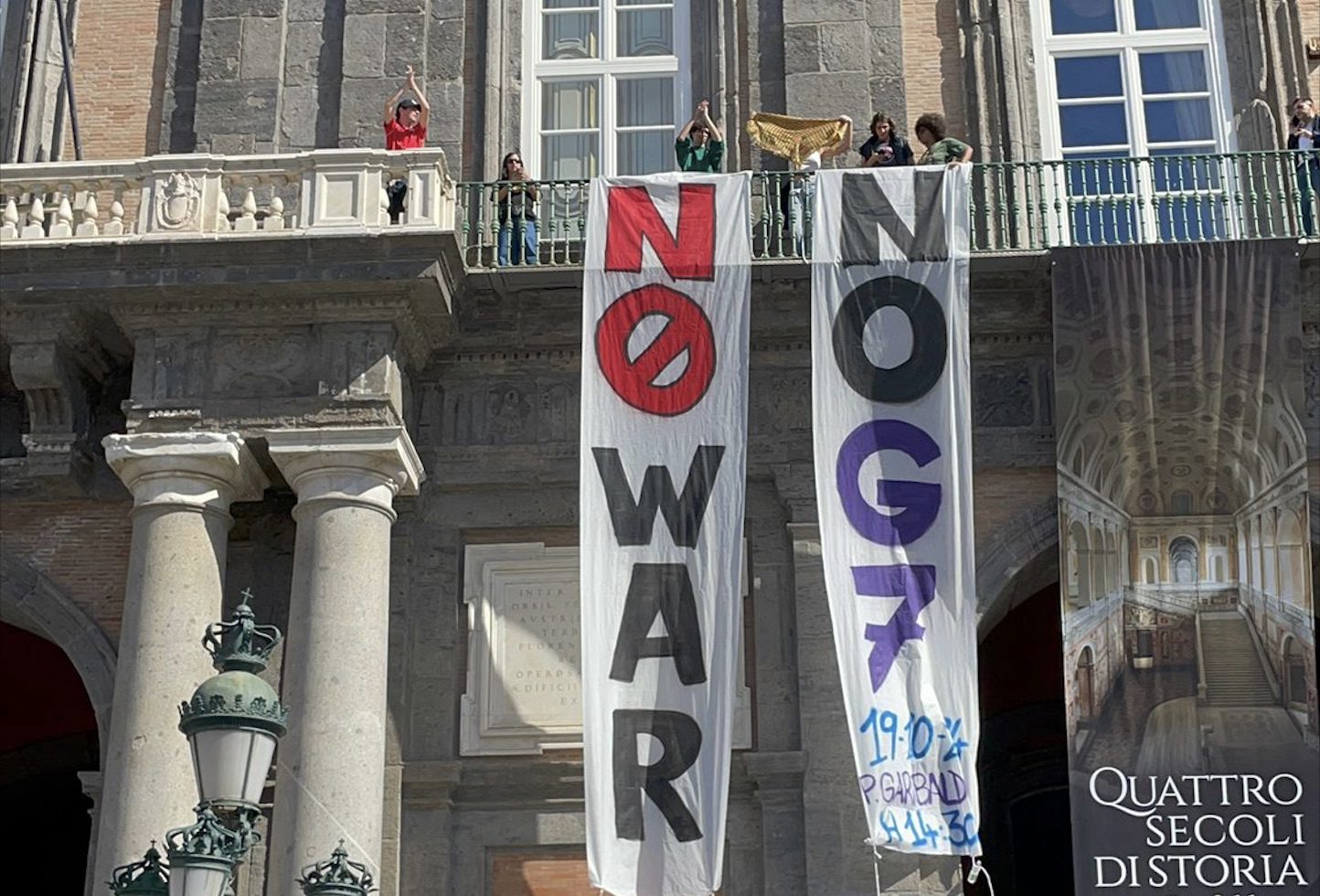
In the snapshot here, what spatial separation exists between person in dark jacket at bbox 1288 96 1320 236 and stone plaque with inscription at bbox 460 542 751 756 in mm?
4875

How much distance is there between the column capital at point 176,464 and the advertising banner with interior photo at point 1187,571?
A: 554 centimetres

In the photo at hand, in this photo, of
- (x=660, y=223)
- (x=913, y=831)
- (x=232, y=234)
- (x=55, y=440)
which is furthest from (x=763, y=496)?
(x=55, y=440)

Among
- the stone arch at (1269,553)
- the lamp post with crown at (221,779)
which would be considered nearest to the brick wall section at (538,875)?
the stone arch at (1269,553)

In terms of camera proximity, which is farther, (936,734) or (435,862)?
(435,862)

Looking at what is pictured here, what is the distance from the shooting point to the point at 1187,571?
45.2 feet

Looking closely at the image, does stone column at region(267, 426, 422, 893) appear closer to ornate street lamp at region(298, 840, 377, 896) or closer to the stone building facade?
the stone building facade

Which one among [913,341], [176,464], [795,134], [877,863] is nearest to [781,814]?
[877,863]

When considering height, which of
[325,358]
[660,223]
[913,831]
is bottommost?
[913,831]

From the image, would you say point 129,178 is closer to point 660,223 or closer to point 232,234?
point 232,234

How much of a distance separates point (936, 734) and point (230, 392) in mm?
5187

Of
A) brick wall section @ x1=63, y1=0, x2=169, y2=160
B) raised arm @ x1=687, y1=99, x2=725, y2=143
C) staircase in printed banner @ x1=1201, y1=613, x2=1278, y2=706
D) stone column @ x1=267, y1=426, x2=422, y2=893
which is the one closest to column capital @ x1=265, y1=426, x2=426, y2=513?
stone column @ x1=267, y1=426, x2=422, y2=893

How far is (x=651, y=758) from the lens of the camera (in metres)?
12.7

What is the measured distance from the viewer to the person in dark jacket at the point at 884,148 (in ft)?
49.2

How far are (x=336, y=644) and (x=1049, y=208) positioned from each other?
619cm
